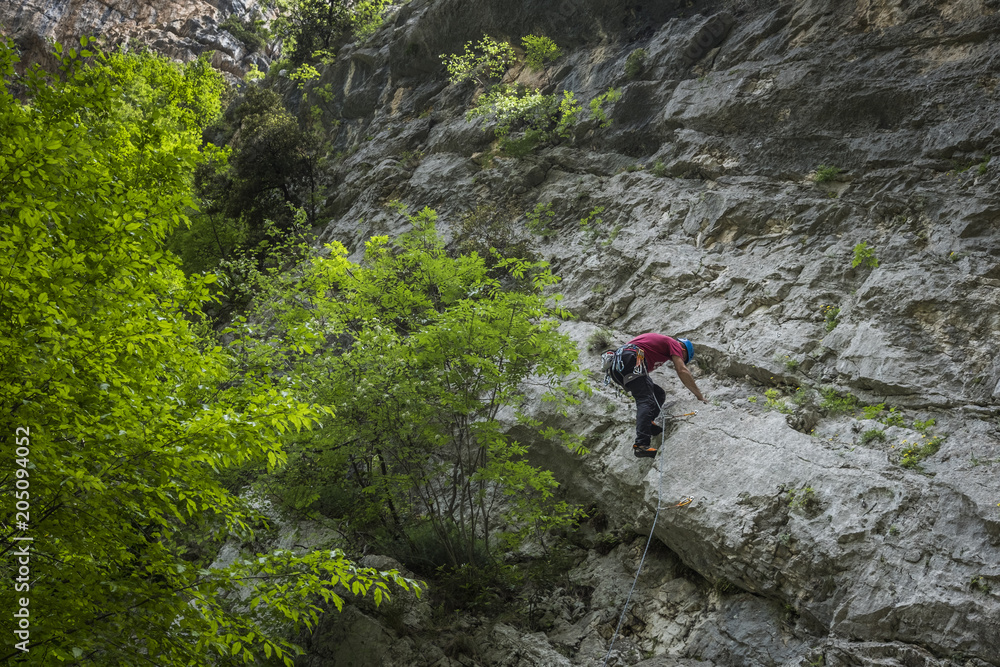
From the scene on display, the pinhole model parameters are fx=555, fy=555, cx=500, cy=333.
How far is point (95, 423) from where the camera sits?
3135 mm

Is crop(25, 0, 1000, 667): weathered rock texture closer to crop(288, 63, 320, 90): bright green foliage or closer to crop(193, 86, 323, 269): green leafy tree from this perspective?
crop(193, 86, 323, 269): green leafy tree

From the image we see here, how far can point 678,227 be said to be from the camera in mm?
9367

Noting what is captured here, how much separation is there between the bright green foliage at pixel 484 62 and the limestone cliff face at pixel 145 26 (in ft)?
71.8

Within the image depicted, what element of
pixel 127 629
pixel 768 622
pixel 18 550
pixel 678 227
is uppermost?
pixel 18 550

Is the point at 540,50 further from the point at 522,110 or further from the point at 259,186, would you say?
the point at 259,186

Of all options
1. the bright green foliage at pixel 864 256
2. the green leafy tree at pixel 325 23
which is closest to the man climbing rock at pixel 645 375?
the bright green foliage at pixel 864 256

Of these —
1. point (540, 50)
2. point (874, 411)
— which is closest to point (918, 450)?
point (874, 411)

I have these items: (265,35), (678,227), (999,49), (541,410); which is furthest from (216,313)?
(265,35)

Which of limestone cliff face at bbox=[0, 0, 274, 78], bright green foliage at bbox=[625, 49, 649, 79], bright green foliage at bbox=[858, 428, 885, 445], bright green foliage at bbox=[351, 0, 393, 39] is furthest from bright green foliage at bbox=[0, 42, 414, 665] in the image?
limestone cliff face at bbox=[0, 0, 274, 78]

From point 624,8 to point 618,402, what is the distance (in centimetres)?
1099

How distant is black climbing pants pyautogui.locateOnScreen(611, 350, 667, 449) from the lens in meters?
6.58

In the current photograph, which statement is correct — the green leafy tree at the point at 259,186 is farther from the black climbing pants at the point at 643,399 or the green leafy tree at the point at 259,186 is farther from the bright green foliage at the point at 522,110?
the black climbing pants at the point at 643,399

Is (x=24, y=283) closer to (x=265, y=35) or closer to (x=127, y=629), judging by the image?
(x=127, y=629)

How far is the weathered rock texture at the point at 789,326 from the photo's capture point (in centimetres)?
473
